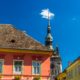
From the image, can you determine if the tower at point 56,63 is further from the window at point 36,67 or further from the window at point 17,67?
the window at point 17,67

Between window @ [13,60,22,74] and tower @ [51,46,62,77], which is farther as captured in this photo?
tower @ [51,46,62,77]

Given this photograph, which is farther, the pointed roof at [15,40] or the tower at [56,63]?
the tower at [56,63]

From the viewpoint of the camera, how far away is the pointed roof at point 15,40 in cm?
4247

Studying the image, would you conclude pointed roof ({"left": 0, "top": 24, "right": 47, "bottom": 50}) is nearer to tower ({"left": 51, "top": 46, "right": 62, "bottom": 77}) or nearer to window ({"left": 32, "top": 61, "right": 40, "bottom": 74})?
window ({"left": 32, "top": 61, "right": 40, "bottom": 74})

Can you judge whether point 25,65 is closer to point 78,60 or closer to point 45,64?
point 45,64

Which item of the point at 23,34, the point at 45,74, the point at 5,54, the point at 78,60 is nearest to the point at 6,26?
the point at 23,34

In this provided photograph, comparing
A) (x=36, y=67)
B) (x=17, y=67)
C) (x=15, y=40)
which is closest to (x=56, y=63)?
(x=15, y=40)

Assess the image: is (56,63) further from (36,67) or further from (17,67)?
(17,67)

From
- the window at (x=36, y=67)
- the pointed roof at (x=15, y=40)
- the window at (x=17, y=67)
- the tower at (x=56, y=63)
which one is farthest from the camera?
the tower at (x=56, y=63)

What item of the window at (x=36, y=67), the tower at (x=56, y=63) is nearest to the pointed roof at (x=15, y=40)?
the window at (x=36, y=67)

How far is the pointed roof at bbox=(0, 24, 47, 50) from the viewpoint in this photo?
42.5m

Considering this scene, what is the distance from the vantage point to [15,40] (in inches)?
1721

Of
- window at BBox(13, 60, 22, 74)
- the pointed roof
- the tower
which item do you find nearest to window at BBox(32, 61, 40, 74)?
window at BBox(13, 60, 22, 74)

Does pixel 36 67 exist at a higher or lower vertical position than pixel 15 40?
lower
